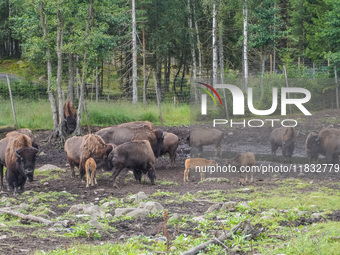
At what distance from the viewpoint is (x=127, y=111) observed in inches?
1065

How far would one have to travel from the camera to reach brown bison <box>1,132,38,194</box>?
12961 millimetres

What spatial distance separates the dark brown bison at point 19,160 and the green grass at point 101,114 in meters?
10.2

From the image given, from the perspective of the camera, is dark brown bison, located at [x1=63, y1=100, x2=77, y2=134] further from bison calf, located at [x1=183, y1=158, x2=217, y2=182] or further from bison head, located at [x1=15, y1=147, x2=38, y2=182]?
bison head, located at [x1=15, y1=147, x2=38, y2=182]

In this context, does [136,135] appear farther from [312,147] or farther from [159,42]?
[159,42]

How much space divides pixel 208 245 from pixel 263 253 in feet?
2.29

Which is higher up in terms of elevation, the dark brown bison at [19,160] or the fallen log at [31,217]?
the dark brown bison at [19,160]

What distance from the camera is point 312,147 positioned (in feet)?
55.8

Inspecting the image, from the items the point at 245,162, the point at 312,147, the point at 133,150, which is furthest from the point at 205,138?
the point at 133,150

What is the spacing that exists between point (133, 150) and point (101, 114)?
1154 centimetres

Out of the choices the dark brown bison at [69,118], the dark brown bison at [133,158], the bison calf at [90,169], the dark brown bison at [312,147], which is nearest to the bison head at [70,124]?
the dark brown bison at [69,118]

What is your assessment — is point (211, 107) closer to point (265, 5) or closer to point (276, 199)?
point (276, 199)

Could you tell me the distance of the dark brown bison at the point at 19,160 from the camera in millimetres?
12961

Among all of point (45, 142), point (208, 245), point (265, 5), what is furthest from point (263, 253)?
point (265, 5)

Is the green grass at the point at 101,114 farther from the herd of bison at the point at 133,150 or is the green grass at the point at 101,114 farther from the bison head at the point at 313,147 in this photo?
A: the bison head at the point at 313,147
